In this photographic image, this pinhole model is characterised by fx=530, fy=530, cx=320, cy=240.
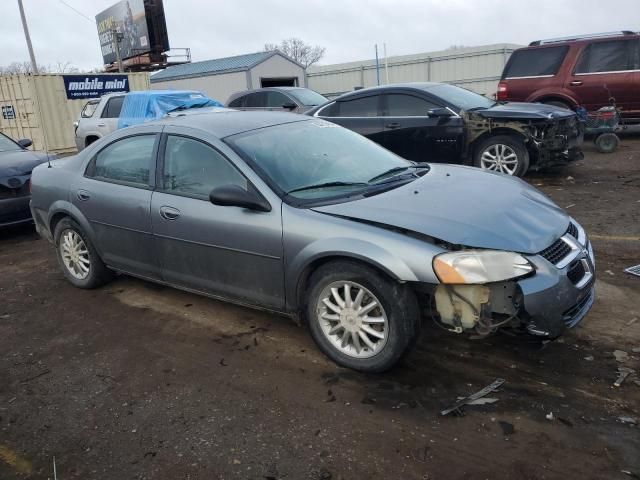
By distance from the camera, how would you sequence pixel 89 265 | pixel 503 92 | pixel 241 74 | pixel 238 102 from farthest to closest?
pixel 241 74
pixel 238 102
pixel 503 92
pixel 89 265

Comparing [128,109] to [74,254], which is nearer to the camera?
[74,254]

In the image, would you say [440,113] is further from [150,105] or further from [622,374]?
[150,105]

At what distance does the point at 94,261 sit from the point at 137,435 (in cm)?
238

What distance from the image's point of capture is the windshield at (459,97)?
795 centimetres

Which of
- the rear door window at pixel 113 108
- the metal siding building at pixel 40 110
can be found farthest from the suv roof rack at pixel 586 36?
the metal siding building at pixel 40 110

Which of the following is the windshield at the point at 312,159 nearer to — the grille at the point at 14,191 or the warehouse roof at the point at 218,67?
the grille at the point at 14,191

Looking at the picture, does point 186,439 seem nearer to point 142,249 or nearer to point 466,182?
point 142,249

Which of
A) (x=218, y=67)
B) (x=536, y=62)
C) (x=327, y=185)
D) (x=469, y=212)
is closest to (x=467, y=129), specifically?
(x=536, y=62)

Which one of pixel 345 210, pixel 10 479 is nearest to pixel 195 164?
pixel 345 210

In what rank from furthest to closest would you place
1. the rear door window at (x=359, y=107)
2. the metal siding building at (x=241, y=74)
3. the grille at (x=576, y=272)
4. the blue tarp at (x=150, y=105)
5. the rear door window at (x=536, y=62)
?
the metal siding building at (x=241, y=74)
the blue tarp at (x=150, y=105)
the rear door window at (x=536, y=62)
the rear door window at (x=359, y=107)
the grille at (x=576, y=272)

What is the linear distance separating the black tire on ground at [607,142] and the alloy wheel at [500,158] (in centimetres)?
352

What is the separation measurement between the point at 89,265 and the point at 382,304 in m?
3.05

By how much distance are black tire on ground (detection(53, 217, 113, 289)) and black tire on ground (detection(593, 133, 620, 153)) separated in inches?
364

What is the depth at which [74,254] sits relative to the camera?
4961 mm
